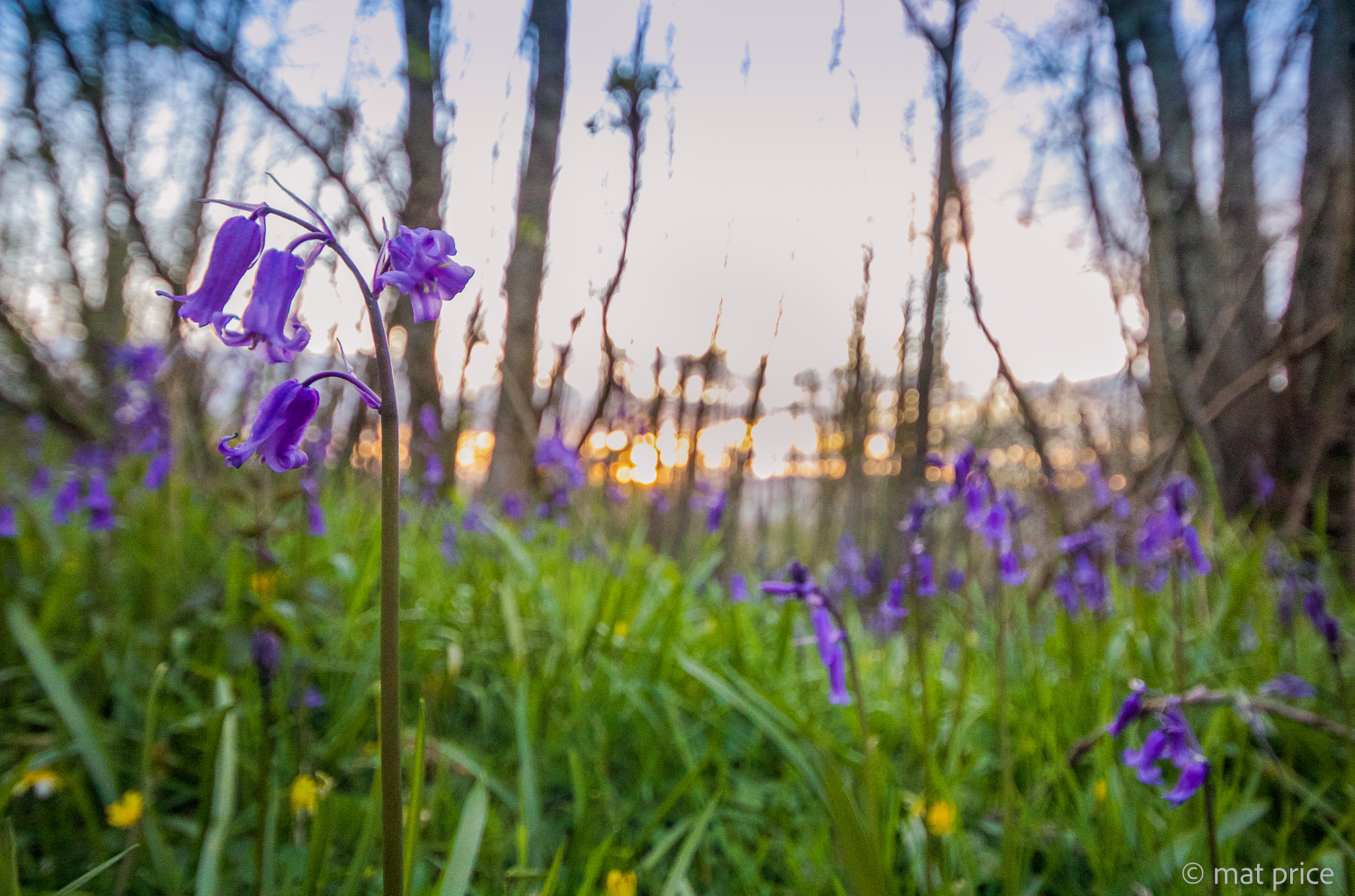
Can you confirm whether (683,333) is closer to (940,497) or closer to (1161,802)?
(940,497)

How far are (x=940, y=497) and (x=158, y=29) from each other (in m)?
3.96

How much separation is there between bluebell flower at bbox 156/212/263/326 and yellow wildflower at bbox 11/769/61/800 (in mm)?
1368

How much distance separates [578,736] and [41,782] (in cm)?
116

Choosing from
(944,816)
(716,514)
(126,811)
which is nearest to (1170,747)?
(944,816)

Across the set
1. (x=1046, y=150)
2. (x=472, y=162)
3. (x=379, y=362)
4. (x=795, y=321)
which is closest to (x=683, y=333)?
(x=795, y=321)

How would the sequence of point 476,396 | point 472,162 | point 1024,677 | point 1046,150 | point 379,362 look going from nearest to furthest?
point 379,362
point 1024,677
point 472,162
point 476,396
point 1046,150

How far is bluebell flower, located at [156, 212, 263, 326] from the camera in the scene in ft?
2.40

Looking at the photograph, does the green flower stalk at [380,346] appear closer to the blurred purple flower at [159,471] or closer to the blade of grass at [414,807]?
the blade of grass at [414,807]

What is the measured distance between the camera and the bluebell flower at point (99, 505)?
2.44 metres

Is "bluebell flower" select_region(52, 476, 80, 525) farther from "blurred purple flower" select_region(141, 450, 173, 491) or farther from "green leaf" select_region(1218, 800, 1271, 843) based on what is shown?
"green leaf" select_region(1218, 800, 1271, 843)

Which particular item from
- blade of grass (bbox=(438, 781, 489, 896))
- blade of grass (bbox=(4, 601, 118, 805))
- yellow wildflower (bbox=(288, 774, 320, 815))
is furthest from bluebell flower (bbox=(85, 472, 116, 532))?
blade of grass (bbox=(438, 781, 489, 896))

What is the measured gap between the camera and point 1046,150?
667 centimetres

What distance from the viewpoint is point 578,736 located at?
1.84 metres

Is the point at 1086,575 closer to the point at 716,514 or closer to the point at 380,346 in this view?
the point at 716,514
